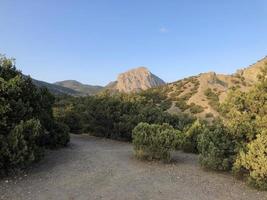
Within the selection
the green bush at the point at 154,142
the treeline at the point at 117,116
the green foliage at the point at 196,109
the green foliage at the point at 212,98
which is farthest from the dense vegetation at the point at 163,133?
the green foliage at the point at 212,98

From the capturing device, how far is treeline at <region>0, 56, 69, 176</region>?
9.27 metres

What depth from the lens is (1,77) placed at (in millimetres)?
10766

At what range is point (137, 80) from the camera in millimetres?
119625

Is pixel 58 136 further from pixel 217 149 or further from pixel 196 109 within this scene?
pixel 196 109

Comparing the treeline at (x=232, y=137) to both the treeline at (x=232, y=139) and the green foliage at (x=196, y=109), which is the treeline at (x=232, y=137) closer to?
the treeline at (x=232, y=139)

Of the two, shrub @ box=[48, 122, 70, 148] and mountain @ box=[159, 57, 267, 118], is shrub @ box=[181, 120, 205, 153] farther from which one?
mountain @ box=[159, 57, 267, 118]

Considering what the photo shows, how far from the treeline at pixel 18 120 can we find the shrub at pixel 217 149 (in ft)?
16.3

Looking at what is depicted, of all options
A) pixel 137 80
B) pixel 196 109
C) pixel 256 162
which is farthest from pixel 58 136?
pixel 137 80

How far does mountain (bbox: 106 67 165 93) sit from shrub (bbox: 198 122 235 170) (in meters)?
101

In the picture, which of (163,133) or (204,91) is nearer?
(163,133)

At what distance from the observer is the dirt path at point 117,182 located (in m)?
8.12

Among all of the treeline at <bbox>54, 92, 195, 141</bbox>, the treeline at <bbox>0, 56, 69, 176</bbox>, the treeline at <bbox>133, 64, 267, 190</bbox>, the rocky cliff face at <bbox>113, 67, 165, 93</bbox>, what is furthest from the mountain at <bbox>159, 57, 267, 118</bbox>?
the rocky cliff face at <bbox>113, 67, 165, 93</bbox>

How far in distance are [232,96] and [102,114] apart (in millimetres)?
7901

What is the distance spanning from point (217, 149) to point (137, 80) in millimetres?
109324
